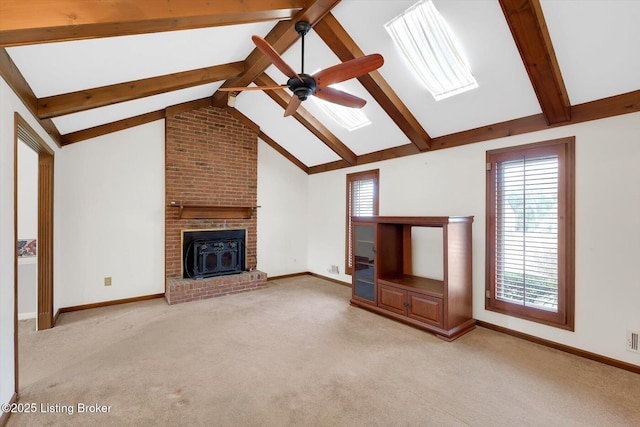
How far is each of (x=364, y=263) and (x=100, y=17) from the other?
3746mm

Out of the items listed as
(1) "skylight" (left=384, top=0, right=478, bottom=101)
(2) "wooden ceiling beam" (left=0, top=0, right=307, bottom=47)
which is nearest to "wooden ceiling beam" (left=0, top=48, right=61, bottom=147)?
(2) "wooden ceiling beam" (left=0, top=0, right=307, bottom=47)

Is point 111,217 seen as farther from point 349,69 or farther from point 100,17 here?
point 349,69

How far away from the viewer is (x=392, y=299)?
3.78 m

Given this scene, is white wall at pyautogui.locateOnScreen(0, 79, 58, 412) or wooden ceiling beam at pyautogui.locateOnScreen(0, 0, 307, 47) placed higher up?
wooden ceiling beam at pyautogui.locateOnScreen(0, 0, 307, 47)

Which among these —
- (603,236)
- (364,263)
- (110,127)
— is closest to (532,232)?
(603,236)

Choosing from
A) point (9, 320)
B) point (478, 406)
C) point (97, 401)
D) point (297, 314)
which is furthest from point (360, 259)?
point (9, 320)

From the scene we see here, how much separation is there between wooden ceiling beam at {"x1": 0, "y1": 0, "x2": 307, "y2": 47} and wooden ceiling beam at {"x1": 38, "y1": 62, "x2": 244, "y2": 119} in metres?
1.38

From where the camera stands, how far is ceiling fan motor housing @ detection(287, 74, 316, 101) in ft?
7.95

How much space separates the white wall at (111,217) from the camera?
4.03 meters

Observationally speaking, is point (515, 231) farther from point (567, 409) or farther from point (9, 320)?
point (9, 320)

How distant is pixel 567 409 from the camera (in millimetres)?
2053

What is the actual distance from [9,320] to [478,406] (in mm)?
3476

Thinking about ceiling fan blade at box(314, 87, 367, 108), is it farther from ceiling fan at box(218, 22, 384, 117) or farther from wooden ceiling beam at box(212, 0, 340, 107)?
wooden ceiling beam at box(212, 0, 340, 107)

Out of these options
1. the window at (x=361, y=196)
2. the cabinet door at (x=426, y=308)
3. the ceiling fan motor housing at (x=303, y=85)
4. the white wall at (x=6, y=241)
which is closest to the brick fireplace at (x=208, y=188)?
the window at (x=361, y=196)
